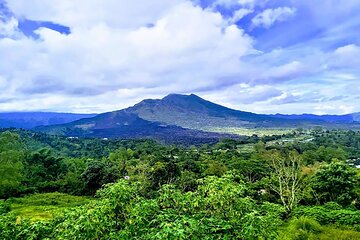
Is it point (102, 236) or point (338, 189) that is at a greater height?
point (102, 236)

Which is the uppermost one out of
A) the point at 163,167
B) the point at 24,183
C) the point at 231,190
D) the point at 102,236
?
the point at 231,190

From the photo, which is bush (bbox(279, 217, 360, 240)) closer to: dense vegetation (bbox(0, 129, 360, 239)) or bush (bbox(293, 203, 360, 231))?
dense vegetation (bbox(0, 129, 360, 239))

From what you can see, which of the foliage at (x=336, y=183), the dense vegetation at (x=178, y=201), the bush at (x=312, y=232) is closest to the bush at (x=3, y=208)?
the dense vegetation at (x=178, y=201)

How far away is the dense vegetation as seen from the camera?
7.80 m

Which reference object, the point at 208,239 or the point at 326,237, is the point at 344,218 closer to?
the point at 326,237

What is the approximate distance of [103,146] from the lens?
11138 cm

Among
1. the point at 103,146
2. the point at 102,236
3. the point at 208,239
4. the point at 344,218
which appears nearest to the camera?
the point at 208,239

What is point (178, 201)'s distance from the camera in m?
8.97

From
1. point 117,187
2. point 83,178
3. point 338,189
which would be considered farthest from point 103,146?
point 117,187

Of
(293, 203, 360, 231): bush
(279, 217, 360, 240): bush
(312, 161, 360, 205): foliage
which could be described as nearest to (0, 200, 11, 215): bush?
(279, 217, 360, 240): bush

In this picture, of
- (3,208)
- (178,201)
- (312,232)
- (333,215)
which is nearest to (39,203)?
(3,208)

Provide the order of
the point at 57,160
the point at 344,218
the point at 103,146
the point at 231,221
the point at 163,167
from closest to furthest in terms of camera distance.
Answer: the point at 231,221 → the point at 344,218 → the point at 163,167 → the point at 57,160 → the point at 103,146

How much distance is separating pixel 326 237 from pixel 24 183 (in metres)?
44.6

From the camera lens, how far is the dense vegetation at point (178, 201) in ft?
25.6
